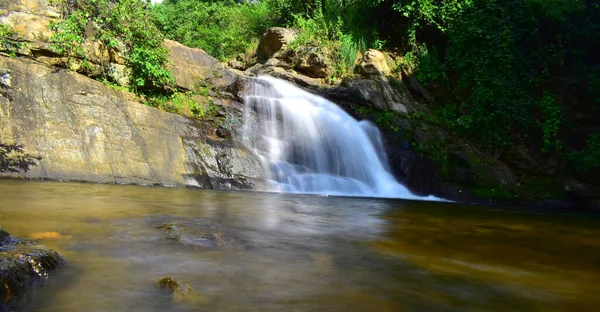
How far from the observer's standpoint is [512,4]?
13.7m

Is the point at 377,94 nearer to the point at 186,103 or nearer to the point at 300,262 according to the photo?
the point at 186,103

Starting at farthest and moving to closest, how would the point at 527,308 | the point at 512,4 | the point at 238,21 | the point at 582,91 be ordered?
the point at 238,21 → the point at 512,4 → the point at 582,91 → the point at 527,308

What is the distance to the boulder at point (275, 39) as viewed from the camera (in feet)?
51.2

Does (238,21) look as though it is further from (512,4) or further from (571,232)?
(571,232)

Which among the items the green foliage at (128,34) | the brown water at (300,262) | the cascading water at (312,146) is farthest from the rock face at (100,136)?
the brown water at (300,262)

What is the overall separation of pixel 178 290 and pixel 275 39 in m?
14.6

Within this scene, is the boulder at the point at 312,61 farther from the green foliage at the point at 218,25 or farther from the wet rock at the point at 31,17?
the wet rock at the point at 31,17

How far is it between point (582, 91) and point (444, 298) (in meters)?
13.3

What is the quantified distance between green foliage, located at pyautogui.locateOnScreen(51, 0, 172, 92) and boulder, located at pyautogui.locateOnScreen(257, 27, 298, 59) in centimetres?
607

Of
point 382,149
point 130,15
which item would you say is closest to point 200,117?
point 130,15

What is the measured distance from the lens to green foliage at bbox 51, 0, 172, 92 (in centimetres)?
925

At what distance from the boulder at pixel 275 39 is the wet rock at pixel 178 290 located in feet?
46.1

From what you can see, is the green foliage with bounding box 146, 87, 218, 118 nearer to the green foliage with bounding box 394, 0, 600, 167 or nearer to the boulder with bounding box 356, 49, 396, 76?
the boulder with bounding box 356, 49, 396, 76

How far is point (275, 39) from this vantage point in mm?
15820
